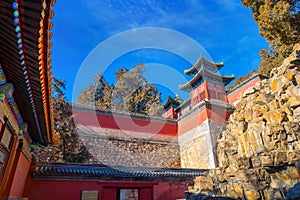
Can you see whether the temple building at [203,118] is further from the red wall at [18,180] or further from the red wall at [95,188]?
the red wall at [18,180]

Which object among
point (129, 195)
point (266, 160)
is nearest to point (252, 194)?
point (266, 160)

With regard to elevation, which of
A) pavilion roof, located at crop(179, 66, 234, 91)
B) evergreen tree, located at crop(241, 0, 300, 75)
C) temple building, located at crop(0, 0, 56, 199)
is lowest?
temple building, located at crop(0, 0, 56, 199)

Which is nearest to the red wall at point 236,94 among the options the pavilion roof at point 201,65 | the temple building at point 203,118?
the temple building at point 203,118

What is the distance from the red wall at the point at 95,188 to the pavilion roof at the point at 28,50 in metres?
3.64

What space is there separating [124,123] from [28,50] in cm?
1095

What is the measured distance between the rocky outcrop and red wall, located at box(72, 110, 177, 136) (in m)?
4.87

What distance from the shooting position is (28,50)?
1987mm

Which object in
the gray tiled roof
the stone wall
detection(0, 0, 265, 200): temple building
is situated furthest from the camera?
the stone wall

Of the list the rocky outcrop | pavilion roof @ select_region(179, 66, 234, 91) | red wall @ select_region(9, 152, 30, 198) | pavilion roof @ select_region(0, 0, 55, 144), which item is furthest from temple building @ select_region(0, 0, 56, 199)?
pavilion roof @ select_region(179, 66, 234, 91)

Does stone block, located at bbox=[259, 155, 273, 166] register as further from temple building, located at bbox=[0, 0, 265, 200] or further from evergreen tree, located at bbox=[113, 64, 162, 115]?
evergreen tree, located at bbox=[113, 64, 162, 115]

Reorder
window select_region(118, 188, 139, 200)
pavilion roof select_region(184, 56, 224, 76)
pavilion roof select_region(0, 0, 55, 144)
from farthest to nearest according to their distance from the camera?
pavilion roof select_region(184, 56, 224, 76)
window select_region(118, 188, 139, 200)
pavilion roof select_region(0, 0, 55, 144)

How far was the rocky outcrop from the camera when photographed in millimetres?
5012

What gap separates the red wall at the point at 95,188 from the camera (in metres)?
5.78

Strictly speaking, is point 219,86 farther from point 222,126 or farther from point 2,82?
point 2,82
